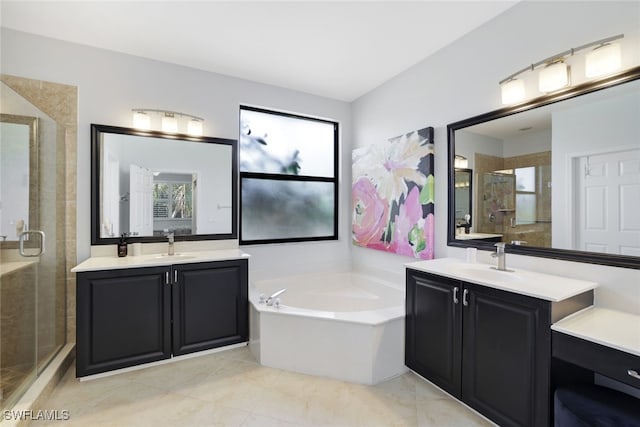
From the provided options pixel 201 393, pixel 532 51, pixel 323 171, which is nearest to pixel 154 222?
pixel 201 393

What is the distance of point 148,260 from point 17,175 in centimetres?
100

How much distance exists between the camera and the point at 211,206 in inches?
118

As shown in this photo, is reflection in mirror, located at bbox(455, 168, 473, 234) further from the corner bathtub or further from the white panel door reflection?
the corner bathtub

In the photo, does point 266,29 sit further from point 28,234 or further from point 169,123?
point 28,234

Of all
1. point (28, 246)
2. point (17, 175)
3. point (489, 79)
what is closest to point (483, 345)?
point (489, 79)

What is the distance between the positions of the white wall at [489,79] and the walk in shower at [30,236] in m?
3.00

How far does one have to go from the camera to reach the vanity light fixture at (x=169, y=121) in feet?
8.83

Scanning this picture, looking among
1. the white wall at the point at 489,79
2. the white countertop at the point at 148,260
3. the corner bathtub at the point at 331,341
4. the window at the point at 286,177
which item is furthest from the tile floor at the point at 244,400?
the window at the point at 286,177

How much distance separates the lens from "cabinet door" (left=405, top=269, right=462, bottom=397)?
6.19 ft

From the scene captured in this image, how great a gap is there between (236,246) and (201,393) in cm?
142

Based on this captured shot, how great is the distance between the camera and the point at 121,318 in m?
2.24

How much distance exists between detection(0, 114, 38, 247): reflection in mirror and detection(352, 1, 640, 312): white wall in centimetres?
304

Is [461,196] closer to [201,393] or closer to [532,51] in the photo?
[532,51]

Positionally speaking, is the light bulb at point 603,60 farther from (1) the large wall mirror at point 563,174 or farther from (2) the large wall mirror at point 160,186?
(2) the large wall mirror at point 160,186
